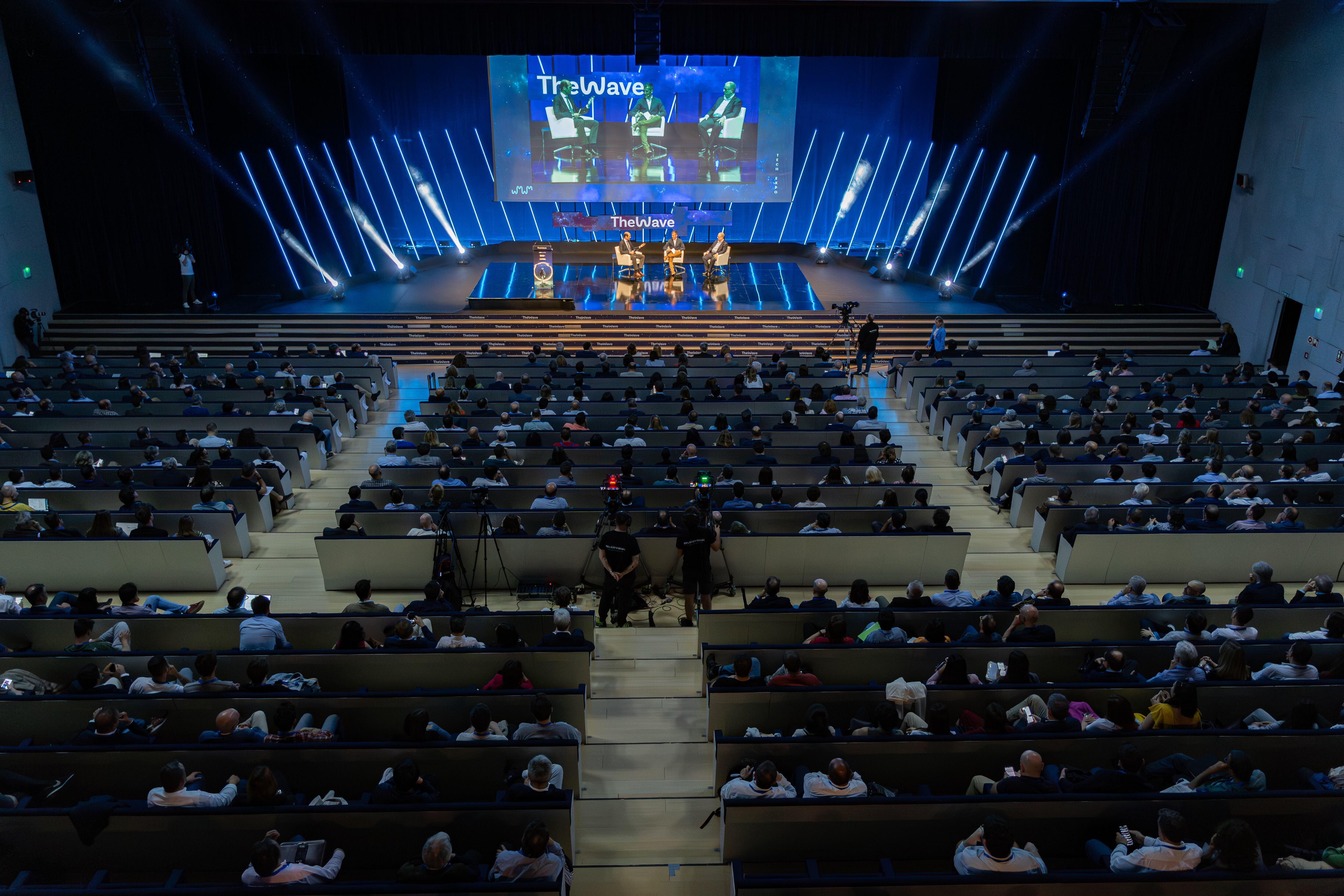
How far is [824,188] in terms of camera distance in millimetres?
23922

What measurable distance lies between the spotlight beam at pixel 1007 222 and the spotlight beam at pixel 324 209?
47.1 feet

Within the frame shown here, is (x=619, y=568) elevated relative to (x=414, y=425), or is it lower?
lower

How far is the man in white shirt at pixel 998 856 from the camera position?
4.52m

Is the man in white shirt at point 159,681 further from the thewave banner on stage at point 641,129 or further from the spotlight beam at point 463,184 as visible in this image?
the spotlight beam at point 463,184

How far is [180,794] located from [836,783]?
3.55 m

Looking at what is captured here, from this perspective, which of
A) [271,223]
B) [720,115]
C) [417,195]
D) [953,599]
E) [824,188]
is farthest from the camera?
[824,188]

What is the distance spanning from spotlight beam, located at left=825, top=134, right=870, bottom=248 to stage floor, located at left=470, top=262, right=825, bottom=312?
2.15 meters

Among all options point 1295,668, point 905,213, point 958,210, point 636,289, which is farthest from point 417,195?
point 1295,668

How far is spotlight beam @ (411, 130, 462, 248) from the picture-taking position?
2319cm

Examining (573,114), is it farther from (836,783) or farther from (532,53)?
(836,783)

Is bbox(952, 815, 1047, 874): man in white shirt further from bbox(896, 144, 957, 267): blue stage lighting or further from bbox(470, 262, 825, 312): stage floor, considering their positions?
bbox(896, 144, 957, 267): blue stage lighting

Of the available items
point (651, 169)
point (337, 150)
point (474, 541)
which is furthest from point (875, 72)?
point (474, 541)

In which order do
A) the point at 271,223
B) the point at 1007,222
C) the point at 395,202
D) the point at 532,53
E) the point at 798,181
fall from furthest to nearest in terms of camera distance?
the point at 798,181 < the point at 395,202 < the point at 1007,222 < the point at 271,223 < the point at 532,53

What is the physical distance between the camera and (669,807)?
5.96 meters
